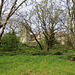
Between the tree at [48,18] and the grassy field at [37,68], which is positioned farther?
the tree at [48,18]

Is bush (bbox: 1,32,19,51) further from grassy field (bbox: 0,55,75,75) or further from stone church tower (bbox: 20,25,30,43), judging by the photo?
grassy field (bbox: 0,55,75,75)

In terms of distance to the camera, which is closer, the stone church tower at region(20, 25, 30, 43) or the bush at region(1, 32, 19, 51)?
the bush at region(1, 32, 19, 51)

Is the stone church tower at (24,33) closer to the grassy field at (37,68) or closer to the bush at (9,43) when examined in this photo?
the bush at (9,43)

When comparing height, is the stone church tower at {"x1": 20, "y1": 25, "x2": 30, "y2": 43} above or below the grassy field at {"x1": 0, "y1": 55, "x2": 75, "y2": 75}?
above

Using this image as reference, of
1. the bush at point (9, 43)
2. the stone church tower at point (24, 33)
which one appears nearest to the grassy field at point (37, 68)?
the bush at point (9, 43)

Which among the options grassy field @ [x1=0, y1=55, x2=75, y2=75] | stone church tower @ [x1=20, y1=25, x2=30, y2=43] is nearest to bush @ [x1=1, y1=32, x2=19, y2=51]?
stone church tower @ [x1=20, y1=25, x2=30, y2=43]

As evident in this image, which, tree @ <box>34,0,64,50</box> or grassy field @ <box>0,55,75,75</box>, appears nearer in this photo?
grassy field @ <box>0,55,75,75</box>

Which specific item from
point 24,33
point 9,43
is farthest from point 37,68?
point 24,33

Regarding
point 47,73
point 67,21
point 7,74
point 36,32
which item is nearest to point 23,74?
point 7,74

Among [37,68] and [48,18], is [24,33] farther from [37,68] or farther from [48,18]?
[37,68]

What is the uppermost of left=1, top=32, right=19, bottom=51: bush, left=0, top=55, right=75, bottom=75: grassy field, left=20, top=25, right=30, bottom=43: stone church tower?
left=20, top=25, right=30, bottom=43: stone church tower

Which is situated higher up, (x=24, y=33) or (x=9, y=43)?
(x=24, y=33)

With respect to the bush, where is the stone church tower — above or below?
above

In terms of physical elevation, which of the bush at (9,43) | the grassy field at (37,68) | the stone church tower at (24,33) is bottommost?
the grassy field at (37,68)
